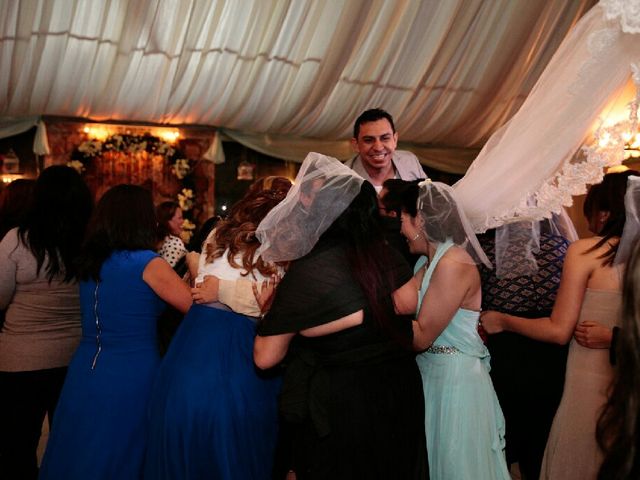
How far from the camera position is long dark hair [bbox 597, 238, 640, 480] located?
111 centimetres

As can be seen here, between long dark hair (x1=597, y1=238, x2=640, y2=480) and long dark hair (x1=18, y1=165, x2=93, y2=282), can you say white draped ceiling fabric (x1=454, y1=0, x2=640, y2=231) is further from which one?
long dark hair (x1=18, y1=165, x2=93, y2=282)

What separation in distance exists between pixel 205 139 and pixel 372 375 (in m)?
6.59

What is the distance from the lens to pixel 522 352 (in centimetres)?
249

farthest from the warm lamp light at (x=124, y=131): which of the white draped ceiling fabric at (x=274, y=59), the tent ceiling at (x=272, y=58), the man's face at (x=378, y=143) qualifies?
the man's face at (x=378, y=143)

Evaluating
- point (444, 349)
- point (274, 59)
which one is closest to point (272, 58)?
point (274, 59)

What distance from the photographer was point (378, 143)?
336cm

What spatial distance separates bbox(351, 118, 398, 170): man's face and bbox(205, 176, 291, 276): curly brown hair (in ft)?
3.80

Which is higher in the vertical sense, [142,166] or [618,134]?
[142,166]

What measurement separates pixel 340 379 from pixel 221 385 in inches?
18.8

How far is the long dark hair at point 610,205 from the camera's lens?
7.00 feet

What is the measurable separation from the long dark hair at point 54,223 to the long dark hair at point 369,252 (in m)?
1.33

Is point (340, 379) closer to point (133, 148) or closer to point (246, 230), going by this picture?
point (246, 230)

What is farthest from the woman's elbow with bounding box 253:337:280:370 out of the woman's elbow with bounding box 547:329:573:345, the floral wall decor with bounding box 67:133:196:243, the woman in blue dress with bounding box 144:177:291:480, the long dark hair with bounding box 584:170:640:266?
the floral wall decor with bounding box 67:133:196:243

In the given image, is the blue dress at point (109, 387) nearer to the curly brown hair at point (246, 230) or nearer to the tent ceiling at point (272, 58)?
the curly brown hair at point (246, 230)
